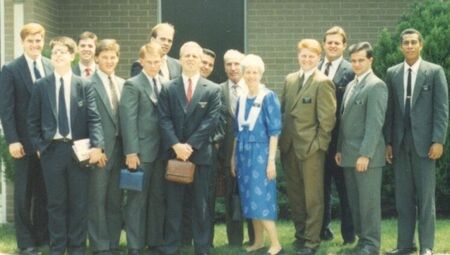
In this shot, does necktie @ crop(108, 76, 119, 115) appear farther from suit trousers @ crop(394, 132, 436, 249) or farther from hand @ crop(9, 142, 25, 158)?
suit trousers @ crop(394, 132, 436, 249)

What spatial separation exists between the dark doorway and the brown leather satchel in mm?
4290

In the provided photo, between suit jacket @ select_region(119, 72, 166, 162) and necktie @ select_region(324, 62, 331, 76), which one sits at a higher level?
necktie @ select_region(324, 62, 331, 76)

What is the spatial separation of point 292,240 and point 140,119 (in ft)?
7.81

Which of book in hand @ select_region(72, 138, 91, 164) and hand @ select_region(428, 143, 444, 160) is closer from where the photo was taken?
book in hand @ select_region(72, 138, 91, 164)

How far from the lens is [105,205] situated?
7.86 m

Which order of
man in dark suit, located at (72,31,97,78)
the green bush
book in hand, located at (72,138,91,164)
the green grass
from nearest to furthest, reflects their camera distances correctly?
1. book in hand, located at (72,138,91,164)
2. man in dark suit, located at (72,31,97,78)
3. the green grass
4. the green bush

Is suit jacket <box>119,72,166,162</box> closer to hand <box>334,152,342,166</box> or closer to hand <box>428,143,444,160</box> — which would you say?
hand <box>334,152,342,166</box>

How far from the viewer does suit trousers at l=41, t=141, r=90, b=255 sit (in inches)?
294

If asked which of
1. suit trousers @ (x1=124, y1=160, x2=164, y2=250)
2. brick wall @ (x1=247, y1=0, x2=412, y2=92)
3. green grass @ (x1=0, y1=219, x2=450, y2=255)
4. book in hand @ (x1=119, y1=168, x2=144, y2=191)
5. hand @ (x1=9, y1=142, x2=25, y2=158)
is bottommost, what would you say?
green grass @ (x1=0, y1=219, x2=450, y2=255)

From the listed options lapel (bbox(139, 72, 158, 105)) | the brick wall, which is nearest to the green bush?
the brick wall

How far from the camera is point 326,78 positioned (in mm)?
7922

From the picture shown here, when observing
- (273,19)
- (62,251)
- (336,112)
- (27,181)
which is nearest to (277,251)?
(336,112)

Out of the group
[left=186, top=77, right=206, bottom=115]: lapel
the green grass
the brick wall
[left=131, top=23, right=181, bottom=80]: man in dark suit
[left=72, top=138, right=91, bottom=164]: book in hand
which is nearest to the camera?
[left=72, top=138, right=91, bottom=164]: book in hand

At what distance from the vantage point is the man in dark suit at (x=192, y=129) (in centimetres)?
771
